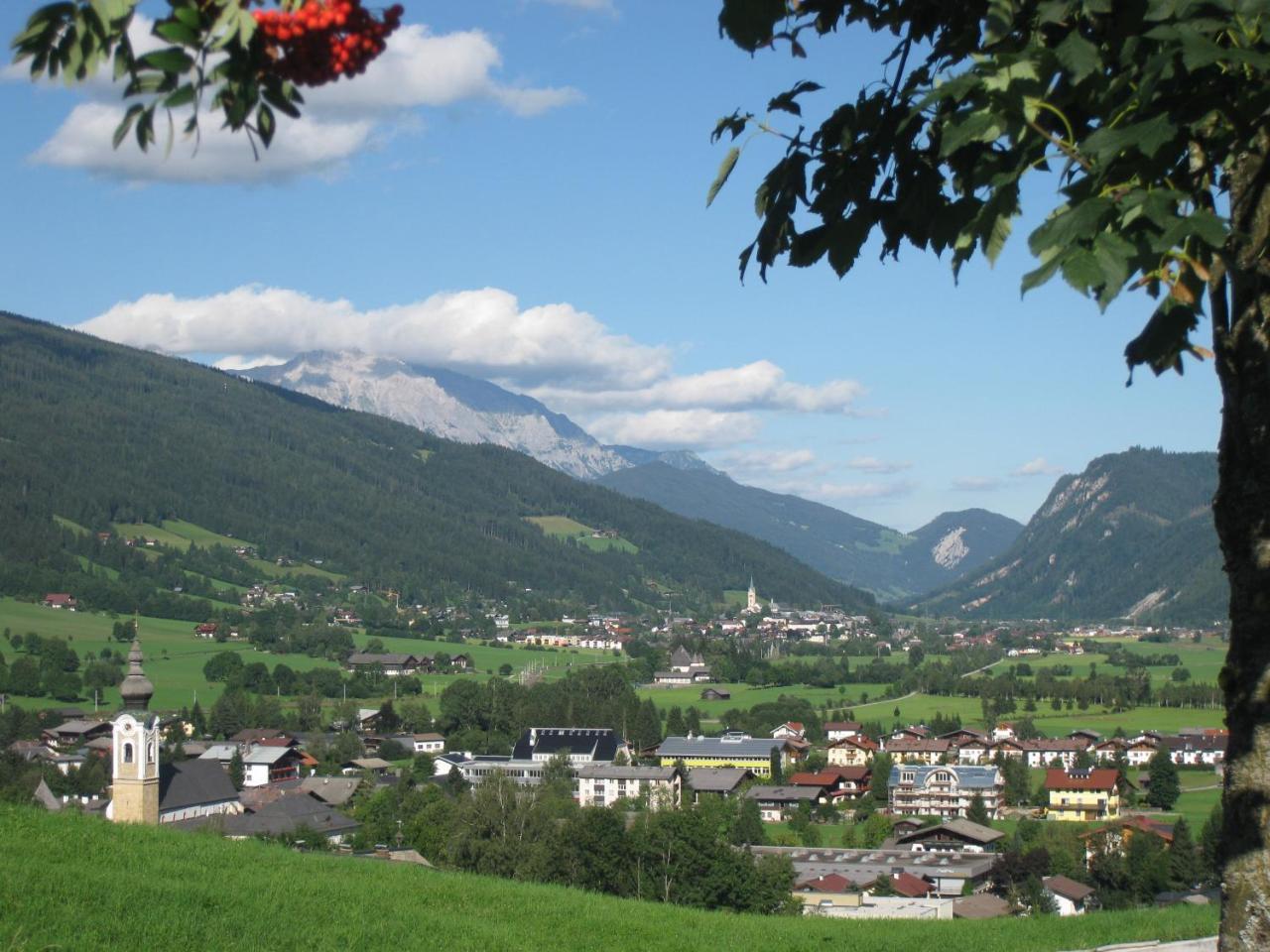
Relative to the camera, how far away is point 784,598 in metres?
198

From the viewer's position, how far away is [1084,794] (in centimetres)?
4475

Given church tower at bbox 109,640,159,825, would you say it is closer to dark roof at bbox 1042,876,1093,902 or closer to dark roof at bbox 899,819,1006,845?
dark roof at bbox 1042,876,1093,902

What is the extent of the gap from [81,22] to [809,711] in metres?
78.0

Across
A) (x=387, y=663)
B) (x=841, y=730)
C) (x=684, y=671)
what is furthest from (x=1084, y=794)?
(x=684, y=671)

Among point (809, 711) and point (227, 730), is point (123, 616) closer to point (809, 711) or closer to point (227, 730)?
point (227, 730)

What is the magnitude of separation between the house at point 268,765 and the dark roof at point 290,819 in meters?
13.9

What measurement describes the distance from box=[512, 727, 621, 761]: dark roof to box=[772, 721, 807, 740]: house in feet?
37.5

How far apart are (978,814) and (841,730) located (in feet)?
85.5

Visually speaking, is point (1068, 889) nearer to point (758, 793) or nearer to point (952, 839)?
point (952, 839)

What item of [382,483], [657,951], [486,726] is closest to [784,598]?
[382,483]

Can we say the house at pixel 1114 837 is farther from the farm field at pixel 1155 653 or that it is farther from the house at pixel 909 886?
the farm field at pixel 1155 653

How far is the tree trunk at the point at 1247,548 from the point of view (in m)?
3.38

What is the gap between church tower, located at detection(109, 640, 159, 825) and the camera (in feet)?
86.1

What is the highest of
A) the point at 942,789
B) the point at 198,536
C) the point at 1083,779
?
the point at 198,536
